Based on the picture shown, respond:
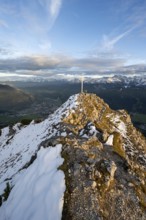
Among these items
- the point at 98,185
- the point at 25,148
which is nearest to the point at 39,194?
the point at 98,185

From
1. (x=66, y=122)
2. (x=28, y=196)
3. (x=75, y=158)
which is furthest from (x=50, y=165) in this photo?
(x=66, y=122)

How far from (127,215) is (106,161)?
8564mm

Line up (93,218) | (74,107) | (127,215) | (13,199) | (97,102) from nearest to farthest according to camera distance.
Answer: (93,218), (127,215), (13,199), (74,107), (97,102)

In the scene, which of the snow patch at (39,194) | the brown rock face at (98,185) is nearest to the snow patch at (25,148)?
the snow patch at (39,194)

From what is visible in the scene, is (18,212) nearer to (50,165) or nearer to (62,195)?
(62,195)

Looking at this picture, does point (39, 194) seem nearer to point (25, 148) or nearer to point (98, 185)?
point (98, 185)

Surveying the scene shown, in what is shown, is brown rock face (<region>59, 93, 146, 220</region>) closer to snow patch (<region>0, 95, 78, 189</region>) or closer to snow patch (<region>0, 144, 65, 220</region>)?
snow patch (<region>0, 144, 65, 220</region>)

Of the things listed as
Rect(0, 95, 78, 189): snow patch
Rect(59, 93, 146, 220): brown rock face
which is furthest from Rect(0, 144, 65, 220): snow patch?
Rect(0, 95, 78, 189): snow patch

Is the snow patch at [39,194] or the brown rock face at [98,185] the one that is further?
the brown rock face at [98,185]

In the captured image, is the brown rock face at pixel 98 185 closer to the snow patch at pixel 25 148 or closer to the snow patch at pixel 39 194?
the snow patch at pixel 39 194

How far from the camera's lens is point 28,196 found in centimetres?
2897

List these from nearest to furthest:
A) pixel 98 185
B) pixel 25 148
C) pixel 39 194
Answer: pixel 39 194 < pixel 98 185 < pixel 25 148

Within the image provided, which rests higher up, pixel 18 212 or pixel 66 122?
pixel 18 212

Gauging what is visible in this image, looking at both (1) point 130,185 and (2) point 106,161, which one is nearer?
(1) point 130,185
